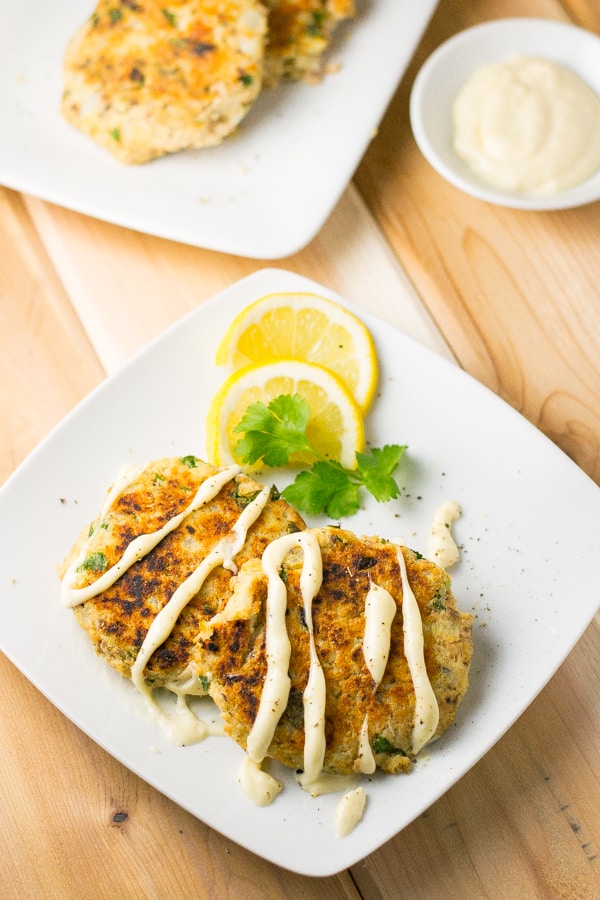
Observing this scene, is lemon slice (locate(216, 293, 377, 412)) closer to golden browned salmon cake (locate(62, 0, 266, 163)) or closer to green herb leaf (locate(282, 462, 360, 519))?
green herb leaf (locate(282, 462, 360, 519))

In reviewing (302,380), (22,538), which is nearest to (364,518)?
(302,380)

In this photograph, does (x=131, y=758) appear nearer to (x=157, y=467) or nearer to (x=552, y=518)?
(x=157, y=467)

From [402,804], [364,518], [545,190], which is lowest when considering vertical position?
[402,804]

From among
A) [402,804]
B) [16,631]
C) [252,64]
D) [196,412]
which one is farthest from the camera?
[252,64]

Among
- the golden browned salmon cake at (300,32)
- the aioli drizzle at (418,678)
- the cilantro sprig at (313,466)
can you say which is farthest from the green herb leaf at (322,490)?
the golden browned salmon cake at (300,32)

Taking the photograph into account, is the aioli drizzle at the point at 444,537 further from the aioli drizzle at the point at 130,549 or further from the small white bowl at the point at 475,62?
the small white bowl at the point at 475,62

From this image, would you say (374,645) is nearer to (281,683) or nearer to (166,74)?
(281,683)
